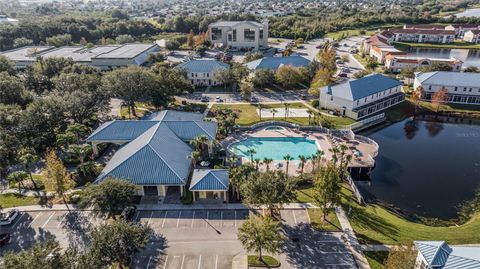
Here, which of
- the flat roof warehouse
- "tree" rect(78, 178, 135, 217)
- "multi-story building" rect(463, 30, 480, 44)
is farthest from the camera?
"multi-story building" rect(463, 30, 480, 44)

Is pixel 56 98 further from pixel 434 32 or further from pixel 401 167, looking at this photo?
pixel 434 32

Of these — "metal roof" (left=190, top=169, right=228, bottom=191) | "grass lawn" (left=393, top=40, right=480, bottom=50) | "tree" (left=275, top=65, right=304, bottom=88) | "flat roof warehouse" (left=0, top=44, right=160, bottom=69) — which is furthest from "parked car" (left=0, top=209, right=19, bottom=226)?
"grass lawn" (left=393, top=40, right=480, bottom=50)

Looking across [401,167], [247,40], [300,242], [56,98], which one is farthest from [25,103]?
[247,40]

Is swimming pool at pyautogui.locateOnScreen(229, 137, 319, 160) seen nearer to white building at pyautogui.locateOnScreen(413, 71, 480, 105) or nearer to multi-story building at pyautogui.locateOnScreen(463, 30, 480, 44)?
white building at pyautogui.locateOnScreen(413, 71, 480, 105)

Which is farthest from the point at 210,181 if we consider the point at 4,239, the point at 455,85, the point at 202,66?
the point at 455,85

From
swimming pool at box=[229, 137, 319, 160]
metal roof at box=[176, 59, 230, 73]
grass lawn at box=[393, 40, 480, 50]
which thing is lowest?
swimming pool at box=[229, 137, 319, 160]

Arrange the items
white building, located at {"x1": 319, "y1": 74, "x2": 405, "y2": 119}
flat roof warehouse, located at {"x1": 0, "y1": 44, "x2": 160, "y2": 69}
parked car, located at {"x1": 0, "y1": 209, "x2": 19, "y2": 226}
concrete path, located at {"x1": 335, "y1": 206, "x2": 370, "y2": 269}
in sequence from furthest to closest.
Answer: flat roof warehouse, located at {"x1": 0, "y1": 44, "x2": 160, "y2": 69} < white building, located at {"x1": 319, "y1": 74, "x2": 405, "y2": 119} < parked car, located at {"x1": 0, "y1": 209, "x2": 19, "y2": 226} < concrete path, located at {"x1": 335, "y1": 206, "x2": 370, "y2": 269}

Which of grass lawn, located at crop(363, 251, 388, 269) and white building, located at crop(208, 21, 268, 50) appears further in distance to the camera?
white building, located at crop(208, 21, 268, 50)
